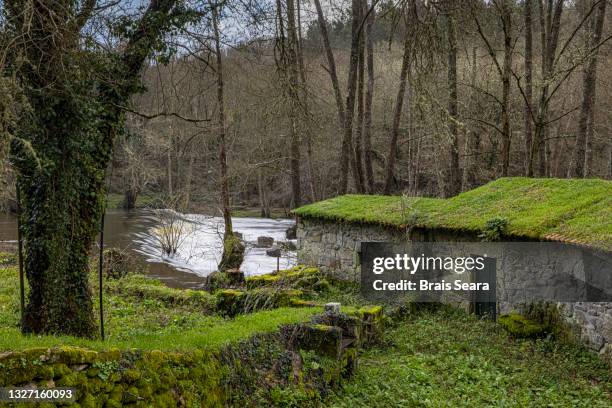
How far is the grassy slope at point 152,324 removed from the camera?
17.3ft

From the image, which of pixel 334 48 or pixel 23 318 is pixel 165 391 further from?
pixel 334 48

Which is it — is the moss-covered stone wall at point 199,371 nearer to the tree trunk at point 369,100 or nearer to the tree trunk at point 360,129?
the tree trunk at point 360,129

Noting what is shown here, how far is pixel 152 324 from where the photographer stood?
349 inches

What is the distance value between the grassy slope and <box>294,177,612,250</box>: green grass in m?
4.20

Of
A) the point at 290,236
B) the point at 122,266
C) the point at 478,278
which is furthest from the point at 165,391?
the point at 290,236

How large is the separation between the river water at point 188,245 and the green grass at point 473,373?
822 cm

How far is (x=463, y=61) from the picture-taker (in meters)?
24.2

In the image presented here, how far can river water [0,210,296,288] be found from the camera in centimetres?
1845

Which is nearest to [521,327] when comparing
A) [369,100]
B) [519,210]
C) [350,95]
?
[519,210]

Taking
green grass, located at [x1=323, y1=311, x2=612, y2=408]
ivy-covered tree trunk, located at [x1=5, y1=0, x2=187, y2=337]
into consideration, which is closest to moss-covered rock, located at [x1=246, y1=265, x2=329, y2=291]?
green grass, located at [x1=323, y1=311, x2=612, y2=408]

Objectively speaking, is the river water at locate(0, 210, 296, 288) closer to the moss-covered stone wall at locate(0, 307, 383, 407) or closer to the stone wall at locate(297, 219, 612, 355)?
the stone wall at locate(297, 219, 612, 355)

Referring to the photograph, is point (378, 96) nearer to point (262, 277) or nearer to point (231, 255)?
point (231, 255)

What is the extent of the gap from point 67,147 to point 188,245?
57.7 ft

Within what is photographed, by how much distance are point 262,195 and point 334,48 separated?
1116 cm
